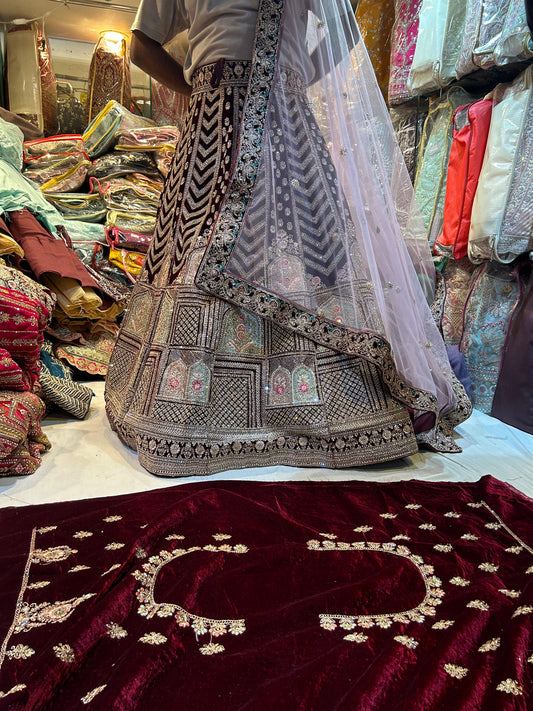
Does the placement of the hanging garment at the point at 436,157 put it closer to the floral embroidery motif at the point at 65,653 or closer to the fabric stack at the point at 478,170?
the fabric stack at the point at 478,170

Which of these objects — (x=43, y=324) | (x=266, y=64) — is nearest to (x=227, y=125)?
(x=266, y=64)

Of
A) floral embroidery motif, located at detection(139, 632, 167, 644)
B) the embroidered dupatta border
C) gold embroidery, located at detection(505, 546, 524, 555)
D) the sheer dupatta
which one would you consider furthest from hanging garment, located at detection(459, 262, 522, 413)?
floral embroidery motif, located at detection(139, 632, 167, 644)

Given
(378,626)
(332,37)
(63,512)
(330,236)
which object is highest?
(332,37)

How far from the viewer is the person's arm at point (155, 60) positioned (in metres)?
1.80

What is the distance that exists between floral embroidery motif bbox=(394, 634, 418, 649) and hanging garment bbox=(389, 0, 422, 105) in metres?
2.61

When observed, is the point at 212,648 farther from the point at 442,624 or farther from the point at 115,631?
the point at 442,624

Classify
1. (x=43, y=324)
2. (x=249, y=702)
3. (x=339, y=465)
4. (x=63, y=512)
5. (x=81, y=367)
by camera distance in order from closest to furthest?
(x=249, y=702) → (x=63, y=512) → (x=339, y=465) → (x=43, y=324) → (x=81, y=367)

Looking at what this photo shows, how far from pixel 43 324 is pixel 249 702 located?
134cm

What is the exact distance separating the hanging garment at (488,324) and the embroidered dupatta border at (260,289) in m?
0.85

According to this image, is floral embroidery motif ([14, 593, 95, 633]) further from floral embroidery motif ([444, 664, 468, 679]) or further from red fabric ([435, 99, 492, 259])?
red fabric ([435, 99, 492, 259])

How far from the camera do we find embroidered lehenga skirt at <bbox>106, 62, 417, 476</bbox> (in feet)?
4.95

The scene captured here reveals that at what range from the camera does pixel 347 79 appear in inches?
64.2

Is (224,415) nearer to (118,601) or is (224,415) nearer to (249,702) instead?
(118,601)

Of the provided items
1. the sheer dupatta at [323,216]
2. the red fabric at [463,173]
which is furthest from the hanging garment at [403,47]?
the sheer dupatta at [323,216]
